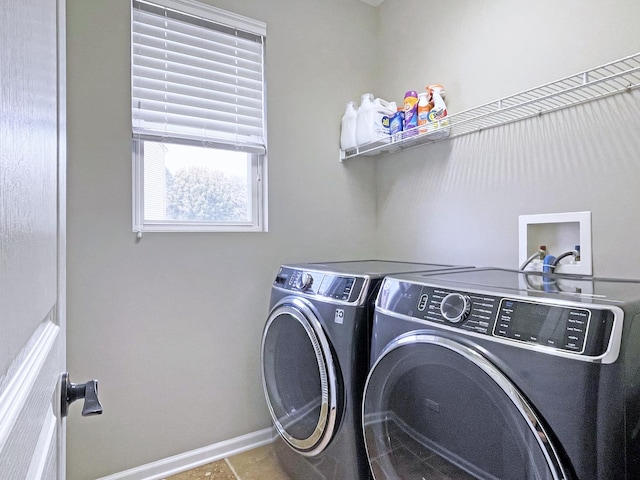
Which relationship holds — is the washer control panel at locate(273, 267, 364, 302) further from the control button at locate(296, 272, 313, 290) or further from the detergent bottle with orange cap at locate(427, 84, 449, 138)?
the detergent bottle with orange cap at locate(427, 84, 449, 138)

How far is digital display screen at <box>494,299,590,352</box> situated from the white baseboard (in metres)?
1.29

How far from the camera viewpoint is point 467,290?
3.18 feet

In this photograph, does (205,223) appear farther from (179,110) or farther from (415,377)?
(415,377)

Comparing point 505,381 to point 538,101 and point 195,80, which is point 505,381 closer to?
point 538,101

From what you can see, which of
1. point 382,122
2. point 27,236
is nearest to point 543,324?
point 27,236

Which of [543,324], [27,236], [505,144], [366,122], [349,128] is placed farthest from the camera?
[349,128]

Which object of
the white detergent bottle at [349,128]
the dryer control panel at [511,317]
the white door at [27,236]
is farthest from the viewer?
the white detergent bottle at [349,128]

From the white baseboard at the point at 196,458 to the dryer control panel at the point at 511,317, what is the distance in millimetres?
1101

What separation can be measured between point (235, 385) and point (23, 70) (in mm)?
1802

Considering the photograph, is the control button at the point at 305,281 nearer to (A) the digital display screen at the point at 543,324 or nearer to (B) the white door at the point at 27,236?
(A) the digital display screen at the point at 543,324

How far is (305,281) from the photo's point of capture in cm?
154

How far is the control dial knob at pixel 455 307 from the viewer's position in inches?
36.4

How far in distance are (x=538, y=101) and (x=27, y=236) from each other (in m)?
1.58

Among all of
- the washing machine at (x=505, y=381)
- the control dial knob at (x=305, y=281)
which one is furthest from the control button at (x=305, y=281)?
the washing machine at (x=505, y=381)
